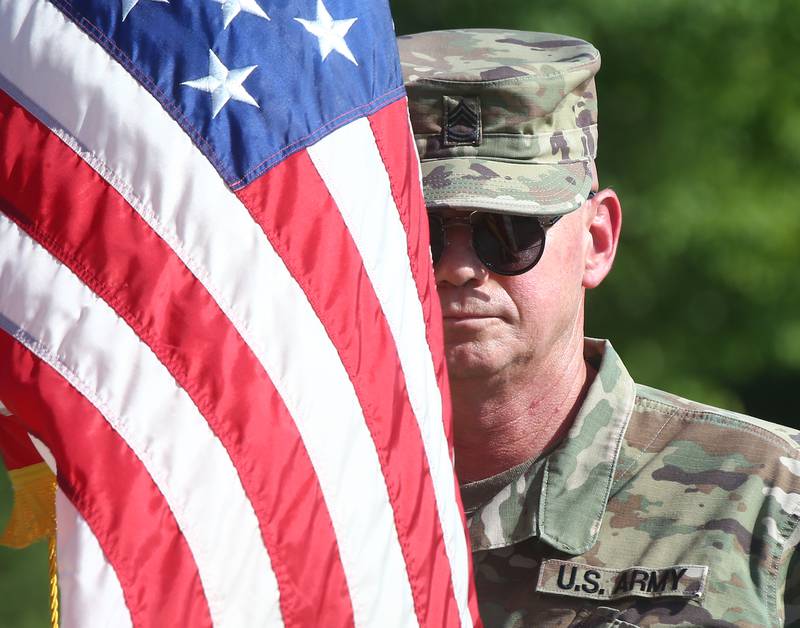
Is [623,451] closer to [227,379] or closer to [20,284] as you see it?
[227,379]

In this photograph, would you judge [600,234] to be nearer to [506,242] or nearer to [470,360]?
[506,242]

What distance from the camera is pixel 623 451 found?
253 centimetres

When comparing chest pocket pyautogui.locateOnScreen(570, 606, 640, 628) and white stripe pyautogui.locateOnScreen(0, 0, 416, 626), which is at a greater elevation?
white stripe pyautogui.locateOnScreen(0, 0, 416, 626)

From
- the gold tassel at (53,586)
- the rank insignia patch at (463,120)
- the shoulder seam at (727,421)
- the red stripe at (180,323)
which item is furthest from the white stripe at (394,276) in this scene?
the shoulder seam at (727,421)

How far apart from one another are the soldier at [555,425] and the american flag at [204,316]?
595 millimetres

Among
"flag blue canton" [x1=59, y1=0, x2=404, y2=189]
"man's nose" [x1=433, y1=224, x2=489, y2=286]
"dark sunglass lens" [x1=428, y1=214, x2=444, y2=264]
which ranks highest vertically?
"flag blue canton" [x1=59, y1=0, x2=404, y2=189]

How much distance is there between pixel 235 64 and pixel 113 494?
0.59 m

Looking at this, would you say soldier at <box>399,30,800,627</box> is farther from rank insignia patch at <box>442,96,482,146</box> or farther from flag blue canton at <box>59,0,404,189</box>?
flag blue canton at <box>59,0,404,189</box>

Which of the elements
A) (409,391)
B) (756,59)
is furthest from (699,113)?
(409,391)

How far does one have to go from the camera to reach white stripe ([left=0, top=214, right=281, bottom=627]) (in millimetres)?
1629

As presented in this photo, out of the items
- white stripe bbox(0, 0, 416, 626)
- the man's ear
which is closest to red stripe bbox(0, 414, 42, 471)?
white stripe bbox(0, 0, 416, 626)

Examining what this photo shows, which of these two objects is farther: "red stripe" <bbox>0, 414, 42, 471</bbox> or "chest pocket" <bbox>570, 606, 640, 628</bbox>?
"chest pocket" <bbox>570, 606, 640, 628</bbox>

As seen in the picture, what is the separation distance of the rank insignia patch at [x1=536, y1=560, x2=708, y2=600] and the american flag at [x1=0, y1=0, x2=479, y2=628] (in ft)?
1.84

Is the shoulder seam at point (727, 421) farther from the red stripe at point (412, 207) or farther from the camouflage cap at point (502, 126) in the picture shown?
the red stripe at point (412, 207)
